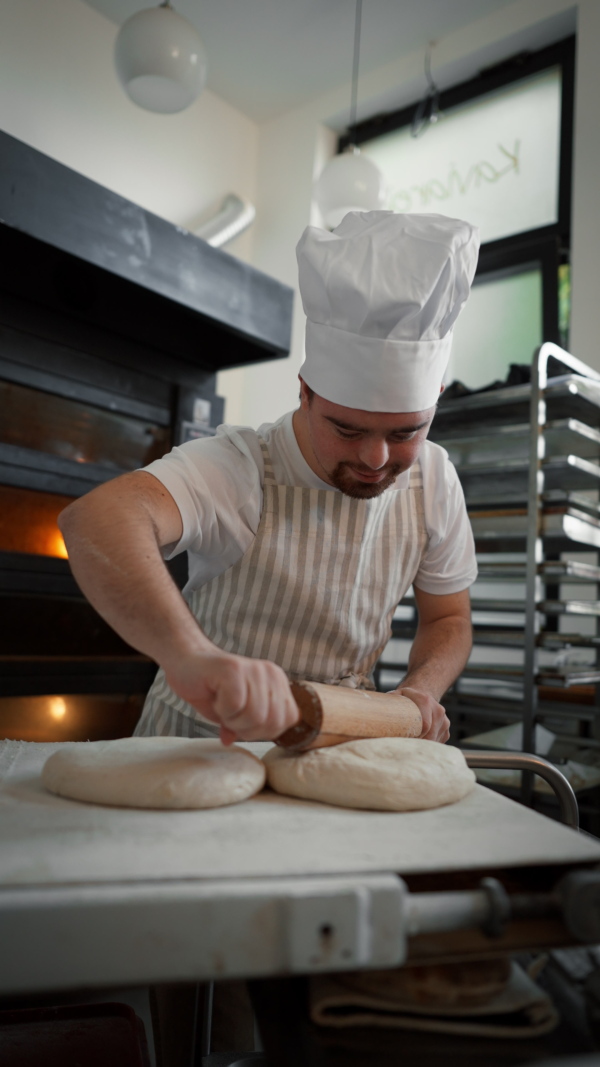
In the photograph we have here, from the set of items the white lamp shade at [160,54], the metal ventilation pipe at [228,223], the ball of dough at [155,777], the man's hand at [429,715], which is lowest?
the ball of dough at [155,777]

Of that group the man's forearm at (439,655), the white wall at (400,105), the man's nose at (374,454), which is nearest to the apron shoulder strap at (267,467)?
the man's nose at (374,454)

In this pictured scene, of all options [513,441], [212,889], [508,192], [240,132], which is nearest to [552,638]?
[513,441]

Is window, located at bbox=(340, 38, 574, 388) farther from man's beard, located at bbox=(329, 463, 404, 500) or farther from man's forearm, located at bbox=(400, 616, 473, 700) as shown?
man's beard, located at bbox=(329, 463, 404, 500)

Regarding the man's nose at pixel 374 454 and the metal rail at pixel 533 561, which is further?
the metal rail at pixel 533 561

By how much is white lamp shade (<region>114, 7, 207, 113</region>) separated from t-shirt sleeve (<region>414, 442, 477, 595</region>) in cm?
164

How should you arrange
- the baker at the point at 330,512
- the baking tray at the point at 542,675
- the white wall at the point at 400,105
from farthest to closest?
the white wall at the point at 400,105
the baking tray at the point at 542,675
the baker at the point at 330,512

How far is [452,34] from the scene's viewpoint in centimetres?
349

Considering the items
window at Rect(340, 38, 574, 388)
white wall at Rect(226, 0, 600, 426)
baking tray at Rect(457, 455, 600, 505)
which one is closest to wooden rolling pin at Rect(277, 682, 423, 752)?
baking tray at Rect(457, 455, 600, 505)

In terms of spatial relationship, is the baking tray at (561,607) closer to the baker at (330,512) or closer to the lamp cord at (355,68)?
the baker at (330,512)

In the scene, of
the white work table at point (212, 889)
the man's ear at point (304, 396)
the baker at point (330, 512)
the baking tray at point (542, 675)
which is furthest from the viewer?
the baking tray at point (542, 675)

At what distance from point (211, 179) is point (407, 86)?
1.09 m

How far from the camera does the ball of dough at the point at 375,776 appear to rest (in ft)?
2.64

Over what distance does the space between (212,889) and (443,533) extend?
3.30 feet

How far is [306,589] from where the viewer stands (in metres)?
1.32
